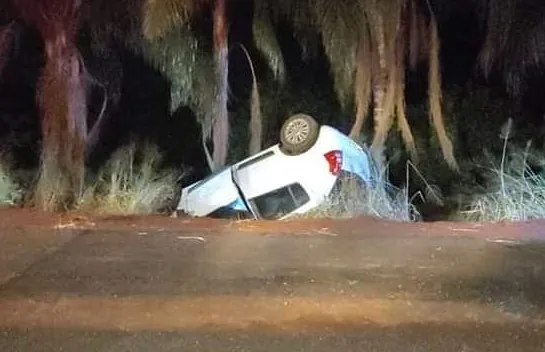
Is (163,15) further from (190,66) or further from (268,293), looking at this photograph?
(268,293)

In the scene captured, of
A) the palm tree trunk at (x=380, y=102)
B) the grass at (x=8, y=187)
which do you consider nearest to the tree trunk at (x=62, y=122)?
the grass at (x=8, y=187)

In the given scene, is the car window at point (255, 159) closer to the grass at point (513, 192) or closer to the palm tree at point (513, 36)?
the grass at point (513, 192)

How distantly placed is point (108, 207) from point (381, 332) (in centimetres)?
378

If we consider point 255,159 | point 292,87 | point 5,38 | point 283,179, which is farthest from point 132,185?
point 292,87

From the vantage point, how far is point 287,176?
7277 millimetres

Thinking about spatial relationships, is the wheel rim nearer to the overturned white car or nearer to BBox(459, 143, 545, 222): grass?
the overturned white car

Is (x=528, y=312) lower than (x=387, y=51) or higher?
lower

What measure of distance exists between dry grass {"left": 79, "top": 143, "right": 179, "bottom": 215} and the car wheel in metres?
1.05

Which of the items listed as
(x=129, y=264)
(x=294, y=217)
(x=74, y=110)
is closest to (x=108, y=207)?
(x=74, y=110)

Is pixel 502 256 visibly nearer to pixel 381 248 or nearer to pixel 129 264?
pixel 381 248

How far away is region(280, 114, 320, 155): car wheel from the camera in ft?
24.1

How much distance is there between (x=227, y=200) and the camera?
736 cm

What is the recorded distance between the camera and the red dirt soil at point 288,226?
615 cm

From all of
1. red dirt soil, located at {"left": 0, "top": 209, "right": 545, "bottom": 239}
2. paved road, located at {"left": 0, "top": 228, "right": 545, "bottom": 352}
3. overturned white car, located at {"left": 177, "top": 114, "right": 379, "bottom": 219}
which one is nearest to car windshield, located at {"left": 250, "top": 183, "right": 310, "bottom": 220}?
overturned white car, located at {"left": 177, "top": 114, "right": 379, "bottom": 219}
